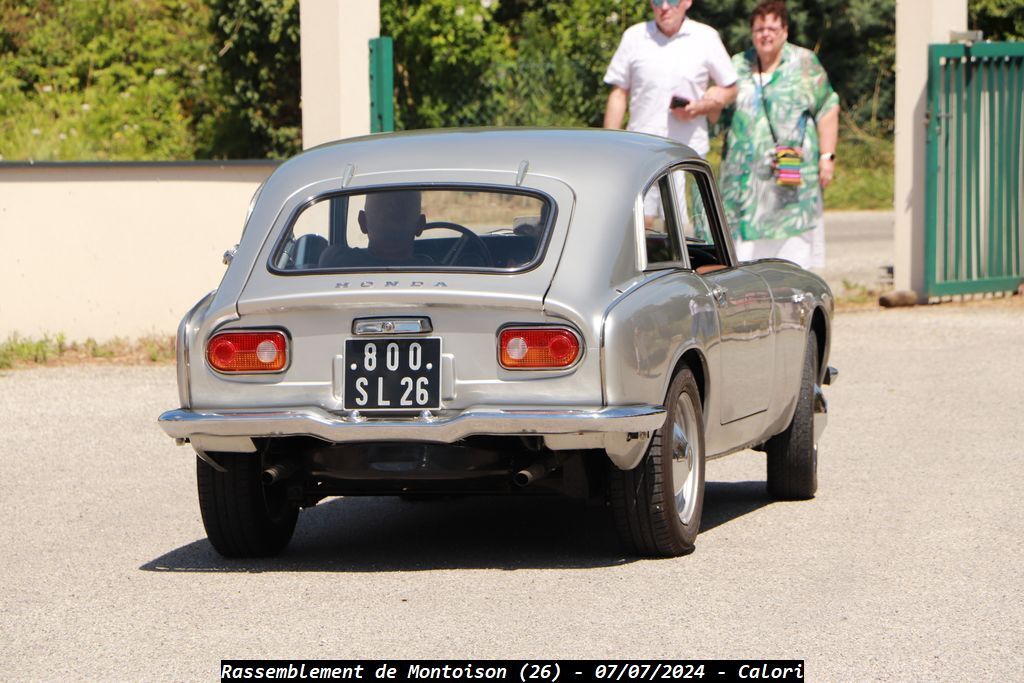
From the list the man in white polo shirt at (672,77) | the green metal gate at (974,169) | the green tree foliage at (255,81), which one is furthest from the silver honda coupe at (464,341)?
the green tree foliage at (255,81)

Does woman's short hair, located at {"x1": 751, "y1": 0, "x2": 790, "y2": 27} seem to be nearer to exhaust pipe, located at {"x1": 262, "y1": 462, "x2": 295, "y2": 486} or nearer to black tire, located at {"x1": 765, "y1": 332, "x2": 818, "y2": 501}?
black tire, located at {"x1": 765, "y1": 332, "x2": 818, "y2": 501}

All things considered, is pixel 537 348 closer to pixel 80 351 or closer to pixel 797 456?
pixel 797 456

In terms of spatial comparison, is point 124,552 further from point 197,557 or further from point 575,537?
point 575,537

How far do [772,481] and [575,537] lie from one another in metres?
1.20

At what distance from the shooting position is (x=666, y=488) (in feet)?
20.4

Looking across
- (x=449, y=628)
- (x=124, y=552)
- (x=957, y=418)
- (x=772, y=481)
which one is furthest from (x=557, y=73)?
(x=449, y=628)

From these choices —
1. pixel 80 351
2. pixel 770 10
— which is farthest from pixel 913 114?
pixel 80 351

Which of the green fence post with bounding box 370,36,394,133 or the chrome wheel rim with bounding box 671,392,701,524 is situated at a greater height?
the green fence post with bounding box 370,36,394,133

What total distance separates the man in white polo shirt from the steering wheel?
465cm

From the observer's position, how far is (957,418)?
9844 millimetres

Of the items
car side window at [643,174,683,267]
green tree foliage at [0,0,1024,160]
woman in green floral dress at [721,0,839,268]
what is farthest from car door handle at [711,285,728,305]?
green tree foliage at [0,0,1024,160]

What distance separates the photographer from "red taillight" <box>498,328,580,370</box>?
5.91 metres

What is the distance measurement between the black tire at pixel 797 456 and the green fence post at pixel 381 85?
630 cm

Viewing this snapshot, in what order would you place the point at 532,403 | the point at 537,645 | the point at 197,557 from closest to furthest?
the point at 537,645 → the point at 532,403 → the point at 197,557
